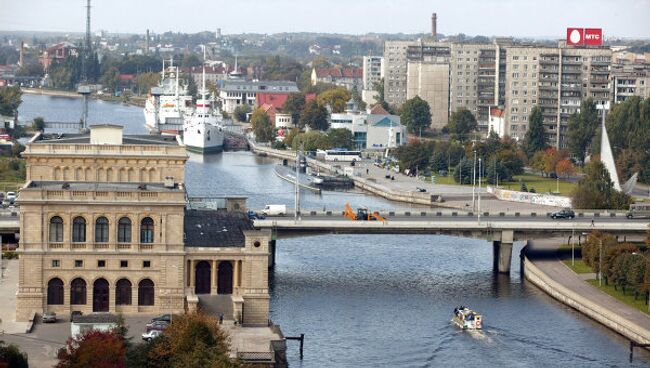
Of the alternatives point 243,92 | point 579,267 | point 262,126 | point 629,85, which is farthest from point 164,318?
point 243,92

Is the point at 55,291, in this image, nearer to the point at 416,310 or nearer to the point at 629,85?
the point at 416,310

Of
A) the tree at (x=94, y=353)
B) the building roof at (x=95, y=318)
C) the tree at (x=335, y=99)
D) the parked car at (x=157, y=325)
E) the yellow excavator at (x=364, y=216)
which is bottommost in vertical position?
the parked car at (x=157, y=325)

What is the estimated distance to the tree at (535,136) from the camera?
372ft

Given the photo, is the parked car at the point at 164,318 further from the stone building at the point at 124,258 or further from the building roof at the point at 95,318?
the building roof at the point at 95,318

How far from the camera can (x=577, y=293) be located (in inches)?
2393

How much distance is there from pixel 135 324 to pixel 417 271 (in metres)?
18.6

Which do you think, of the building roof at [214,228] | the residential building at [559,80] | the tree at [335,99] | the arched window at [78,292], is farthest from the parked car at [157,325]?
the tree at [335,99]

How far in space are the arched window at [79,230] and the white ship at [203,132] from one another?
7795 centimetres

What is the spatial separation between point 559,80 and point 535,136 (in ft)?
33.8

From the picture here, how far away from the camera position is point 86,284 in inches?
2058

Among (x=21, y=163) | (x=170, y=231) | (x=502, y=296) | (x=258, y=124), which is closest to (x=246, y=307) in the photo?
(x=170, y=231)

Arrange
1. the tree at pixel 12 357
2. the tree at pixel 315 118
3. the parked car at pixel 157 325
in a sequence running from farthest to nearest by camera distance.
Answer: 1. the tree at pixel 315 118
2. the parked car at pixel 157 325
3. the tree at pixel 12 357

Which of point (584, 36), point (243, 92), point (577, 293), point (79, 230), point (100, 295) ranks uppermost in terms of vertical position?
point (584, 36)

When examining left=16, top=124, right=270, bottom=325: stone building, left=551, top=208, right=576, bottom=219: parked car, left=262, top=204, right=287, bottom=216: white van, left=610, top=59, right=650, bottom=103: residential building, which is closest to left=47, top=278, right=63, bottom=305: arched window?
left=16, top=124, right=270, bottom=325: stone building
